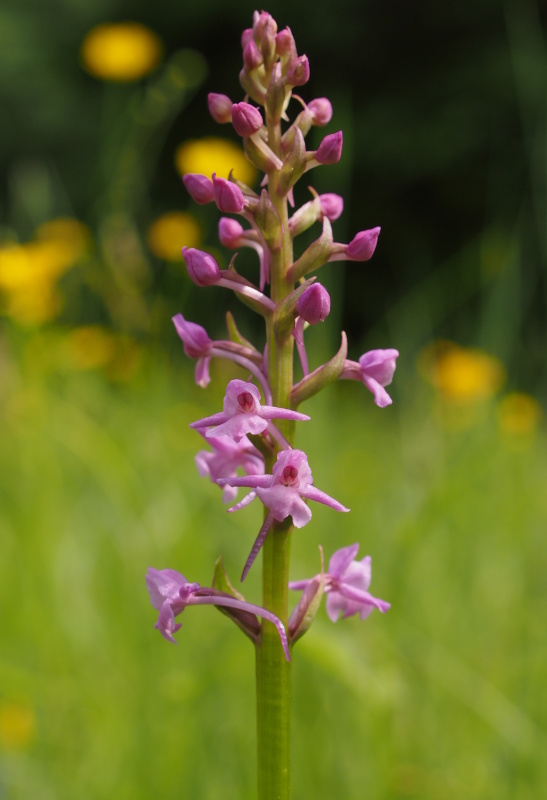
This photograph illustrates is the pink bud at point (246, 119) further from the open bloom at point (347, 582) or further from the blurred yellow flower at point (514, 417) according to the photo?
the blurred yellow flower at point (514, 417)

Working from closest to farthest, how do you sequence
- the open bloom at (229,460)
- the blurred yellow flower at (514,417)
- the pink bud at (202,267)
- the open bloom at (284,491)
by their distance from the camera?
the open bloom at (284,491) → the pink bud at (202,267) → the open bloom at (229,460) → the blurred yellow flower at (514,417)

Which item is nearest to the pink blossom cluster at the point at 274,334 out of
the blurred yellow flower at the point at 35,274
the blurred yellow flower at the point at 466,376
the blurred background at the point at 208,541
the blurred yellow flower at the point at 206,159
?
the blurred background at the point at 208,541

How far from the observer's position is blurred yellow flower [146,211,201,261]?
3938 mm

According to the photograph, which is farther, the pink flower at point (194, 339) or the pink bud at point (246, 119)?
the pink flower at point (194, 339)

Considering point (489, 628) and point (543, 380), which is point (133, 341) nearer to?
point (489, 628)

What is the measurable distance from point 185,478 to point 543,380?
10.3 feet

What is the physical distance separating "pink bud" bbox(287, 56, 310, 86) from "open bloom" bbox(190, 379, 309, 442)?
1.32 ft

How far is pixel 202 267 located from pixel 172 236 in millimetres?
3074

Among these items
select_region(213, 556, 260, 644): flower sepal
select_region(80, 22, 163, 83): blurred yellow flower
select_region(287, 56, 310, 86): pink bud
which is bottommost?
select_region(213, 556, 260, 644): flower sepal

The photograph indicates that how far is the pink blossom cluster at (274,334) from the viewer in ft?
3.32

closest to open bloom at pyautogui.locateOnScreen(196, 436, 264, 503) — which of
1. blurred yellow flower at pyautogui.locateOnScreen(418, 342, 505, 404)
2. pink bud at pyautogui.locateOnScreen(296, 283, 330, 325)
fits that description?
pink bud at pyautogui.locateOnScreen(296, 283, 330, 325)

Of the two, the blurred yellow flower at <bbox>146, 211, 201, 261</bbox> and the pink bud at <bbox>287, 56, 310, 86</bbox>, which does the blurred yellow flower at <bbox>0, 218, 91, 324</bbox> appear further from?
the pink bud at <bbox>287, 56, 310, 86</bbox>

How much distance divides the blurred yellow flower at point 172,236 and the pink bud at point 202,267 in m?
2.70

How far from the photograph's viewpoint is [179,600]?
1055mm
